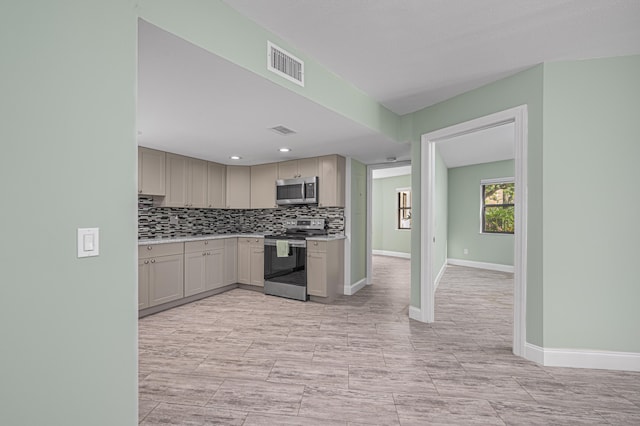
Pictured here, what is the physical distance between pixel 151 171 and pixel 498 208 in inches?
277

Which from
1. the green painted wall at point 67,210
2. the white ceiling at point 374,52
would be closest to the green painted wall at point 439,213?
the white ceiling at point 374,52

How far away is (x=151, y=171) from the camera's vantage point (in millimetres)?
4047

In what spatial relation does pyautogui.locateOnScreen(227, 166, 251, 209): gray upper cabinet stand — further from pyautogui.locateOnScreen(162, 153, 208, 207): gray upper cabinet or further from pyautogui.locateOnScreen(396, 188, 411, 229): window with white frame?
pyautogui.locateOnScreen(396, 188, 411, 229): window with white frame

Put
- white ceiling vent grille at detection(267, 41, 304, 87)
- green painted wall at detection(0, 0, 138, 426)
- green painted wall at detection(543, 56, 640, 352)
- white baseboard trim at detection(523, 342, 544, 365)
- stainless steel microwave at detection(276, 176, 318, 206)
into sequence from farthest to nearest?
stainless steel microwave at detection(276, 176, 318, 206) < white baseboard trim at detection(523, 342, 544, 365) < green painted wall at detection(543, 56, 640, 352) < white ceiling vent grille at detection(267, 41, 304, 87) < green painted wall at detection(0, 0, 138, 426)

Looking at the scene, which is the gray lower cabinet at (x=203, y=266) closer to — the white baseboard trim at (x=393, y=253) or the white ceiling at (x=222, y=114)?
the white ceiling at (x=222, y=114)

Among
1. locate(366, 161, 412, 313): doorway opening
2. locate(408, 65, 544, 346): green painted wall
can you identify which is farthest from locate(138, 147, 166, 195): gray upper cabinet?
locate(366, 161, 412, 313): doorway opening

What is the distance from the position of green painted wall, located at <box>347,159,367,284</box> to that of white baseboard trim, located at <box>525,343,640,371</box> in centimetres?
264

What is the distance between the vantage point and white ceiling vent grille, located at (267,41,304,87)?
2002mm

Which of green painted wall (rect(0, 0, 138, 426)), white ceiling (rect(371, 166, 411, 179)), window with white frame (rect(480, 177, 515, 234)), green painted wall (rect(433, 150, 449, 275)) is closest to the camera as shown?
green painted wall (rect(0, 0, 138, 426))

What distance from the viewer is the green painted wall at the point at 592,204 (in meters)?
2.34

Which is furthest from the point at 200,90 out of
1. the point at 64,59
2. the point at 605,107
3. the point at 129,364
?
the point at 605,107

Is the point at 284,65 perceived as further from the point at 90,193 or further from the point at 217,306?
the point at 217,306

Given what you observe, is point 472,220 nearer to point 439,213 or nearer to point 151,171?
point 439,213

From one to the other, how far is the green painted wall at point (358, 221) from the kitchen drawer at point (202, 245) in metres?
2.09
